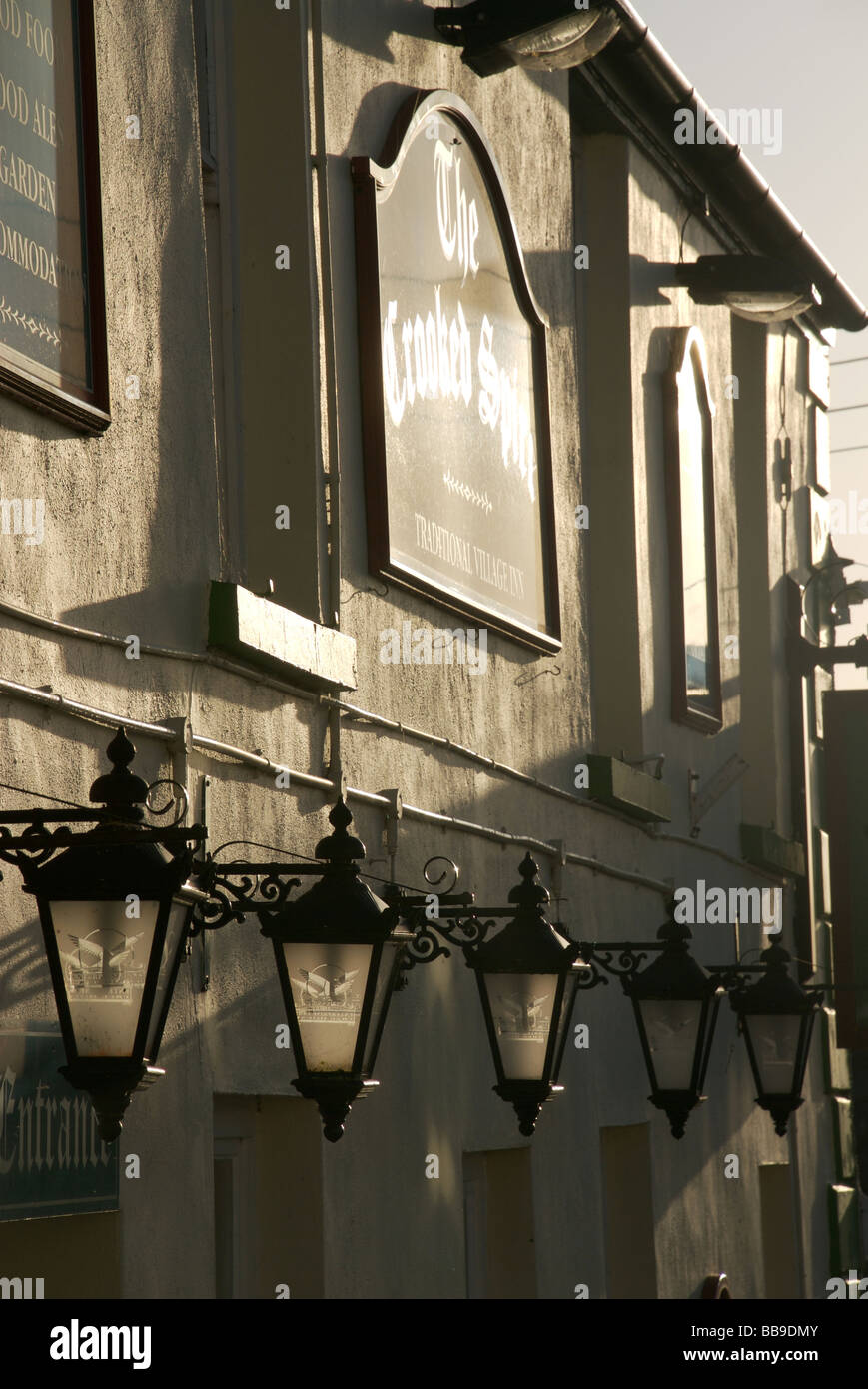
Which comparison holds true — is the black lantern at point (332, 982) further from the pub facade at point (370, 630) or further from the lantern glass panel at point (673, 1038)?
the lantern glass panel at point (673, 1038)

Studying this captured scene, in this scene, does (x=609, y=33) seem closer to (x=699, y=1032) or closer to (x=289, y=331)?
(x=289, y=331)

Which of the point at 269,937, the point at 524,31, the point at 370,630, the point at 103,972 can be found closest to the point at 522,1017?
the point at 269,937

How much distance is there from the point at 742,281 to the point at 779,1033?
5.02 m

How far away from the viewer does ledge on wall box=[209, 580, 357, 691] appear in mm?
6242

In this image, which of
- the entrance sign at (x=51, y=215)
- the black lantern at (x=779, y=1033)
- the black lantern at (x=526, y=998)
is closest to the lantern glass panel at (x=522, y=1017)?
the black lantern at (x=526, y=998)

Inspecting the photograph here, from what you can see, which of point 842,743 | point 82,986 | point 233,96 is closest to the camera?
point 82,986

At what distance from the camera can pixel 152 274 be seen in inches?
241

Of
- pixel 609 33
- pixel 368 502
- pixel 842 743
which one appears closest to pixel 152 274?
pixel 368 502

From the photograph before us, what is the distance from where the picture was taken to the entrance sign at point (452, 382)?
304 inches

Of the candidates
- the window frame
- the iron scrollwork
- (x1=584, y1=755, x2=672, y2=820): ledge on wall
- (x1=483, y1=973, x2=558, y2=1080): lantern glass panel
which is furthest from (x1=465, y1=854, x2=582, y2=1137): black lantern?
the window frame

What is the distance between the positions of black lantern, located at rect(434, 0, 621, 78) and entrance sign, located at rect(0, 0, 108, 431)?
3.24 m
